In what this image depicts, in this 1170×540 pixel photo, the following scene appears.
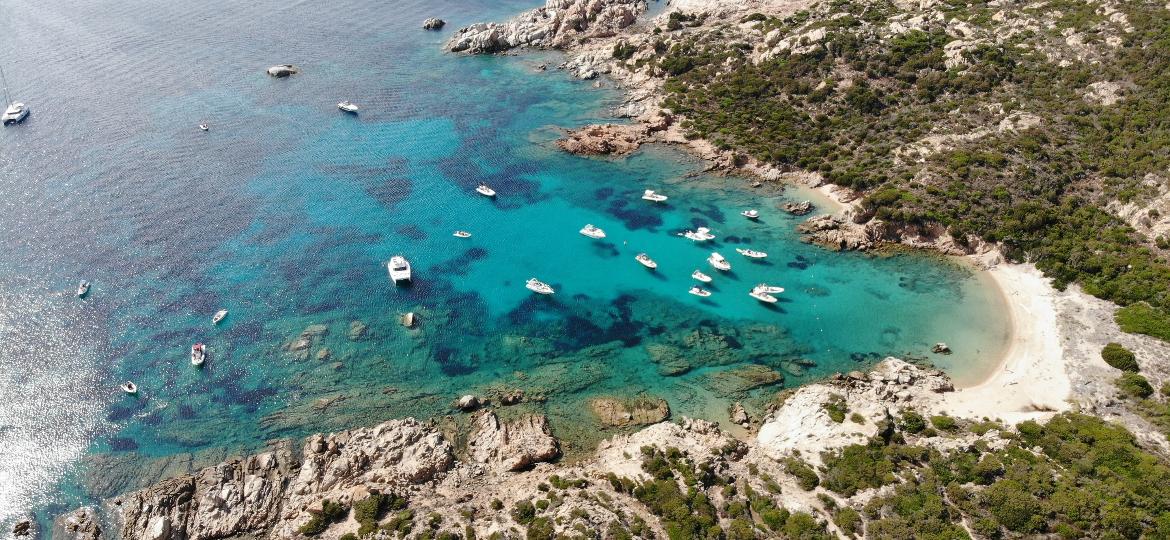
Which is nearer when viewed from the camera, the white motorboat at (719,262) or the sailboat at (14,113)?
the white motorboat at (719,262)

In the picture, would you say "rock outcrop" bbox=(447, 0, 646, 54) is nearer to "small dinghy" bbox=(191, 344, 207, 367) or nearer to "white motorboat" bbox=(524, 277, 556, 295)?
"white motorboat" bbox=(524, 277, 556, 295)

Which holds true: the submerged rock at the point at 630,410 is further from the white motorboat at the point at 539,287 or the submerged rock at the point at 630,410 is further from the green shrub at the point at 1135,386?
the green shrub at the point at 1135,386

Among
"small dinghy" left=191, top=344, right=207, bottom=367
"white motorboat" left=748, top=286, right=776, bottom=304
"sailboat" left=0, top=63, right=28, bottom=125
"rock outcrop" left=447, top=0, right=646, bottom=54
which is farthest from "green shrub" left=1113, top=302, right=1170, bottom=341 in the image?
"sailboat" left=0, top=63, right=28, bottom=125

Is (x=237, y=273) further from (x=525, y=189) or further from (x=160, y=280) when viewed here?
(x=525, y=189)

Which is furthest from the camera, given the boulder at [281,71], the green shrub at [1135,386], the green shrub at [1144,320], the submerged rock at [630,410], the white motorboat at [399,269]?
the boulder at [281,71]

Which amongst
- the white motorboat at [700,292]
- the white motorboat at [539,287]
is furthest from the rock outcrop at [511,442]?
the white motorboat at [700,292]

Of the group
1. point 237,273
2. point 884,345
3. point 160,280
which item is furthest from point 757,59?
point 160,280

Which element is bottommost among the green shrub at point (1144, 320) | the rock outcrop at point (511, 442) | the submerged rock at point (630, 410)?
the rock outcrop at point (511, 442)
